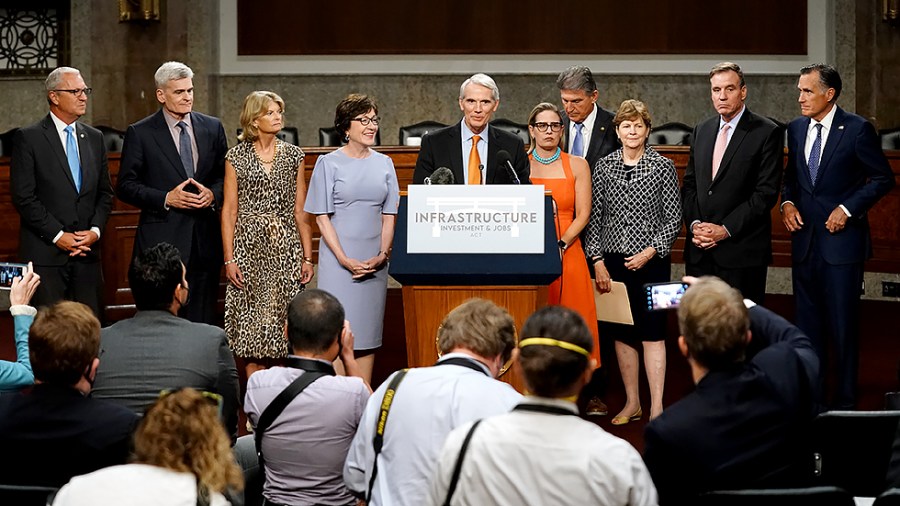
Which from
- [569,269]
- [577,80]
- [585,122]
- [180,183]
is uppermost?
[577,80]

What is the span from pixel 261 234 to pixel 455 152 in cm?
103

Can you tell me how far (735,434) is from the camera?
263cm

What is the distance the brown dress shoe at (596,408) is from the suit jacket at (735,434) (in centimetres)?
250

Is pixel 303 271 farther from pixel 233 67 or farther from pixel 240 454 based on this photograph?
pixel 233 67

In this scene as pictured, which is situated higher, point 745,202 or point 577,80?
point 577,80

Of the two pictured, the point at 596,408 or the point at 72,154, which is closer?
the point at 596,408

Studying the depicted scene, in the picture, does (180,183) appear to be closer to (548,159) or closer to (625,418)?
(548,159)

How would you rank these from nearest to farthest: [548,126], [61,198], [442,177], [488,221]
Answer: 1. [488,221]
2. [442,177]
3. [548,126]
4. [61,198]

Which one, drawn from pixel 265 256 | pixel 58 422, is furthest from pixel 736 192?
pixel 58 422

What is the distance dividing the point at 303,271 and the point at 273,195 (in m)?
0.39

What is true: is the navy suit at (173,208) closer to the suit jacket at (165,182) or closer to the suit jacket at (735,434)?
the suit jacket at (165,182)

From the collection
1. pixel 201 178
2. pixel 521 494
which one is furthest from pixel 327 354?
pixel 201 178

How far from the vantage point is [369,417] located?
287 centimetres

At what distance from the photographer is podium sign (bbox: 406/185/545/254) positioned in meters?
4.14
